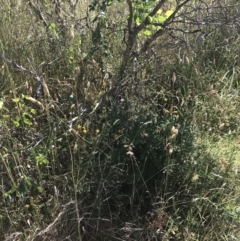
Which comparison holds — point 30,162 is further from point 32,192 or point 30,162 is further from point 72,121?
point 72,121

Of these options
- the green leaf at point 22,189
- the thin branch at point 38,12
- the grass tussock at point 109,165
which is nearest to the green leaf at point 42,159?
the grass tussock at point 109,165

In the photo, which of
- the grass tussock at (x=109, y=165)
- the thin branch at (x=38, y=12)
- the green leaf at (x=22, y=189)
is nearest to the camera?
the green leaf at (x=22, y=189)

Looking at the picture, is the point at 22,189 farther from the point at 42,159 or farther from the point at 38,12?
the point at 38,12

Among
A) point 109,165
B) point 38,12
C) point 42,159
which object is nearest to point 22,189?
point 42,159

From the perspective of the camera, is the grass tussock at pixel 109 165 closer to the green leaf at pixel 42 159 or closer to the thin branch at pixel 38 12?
the green leaf at pixel 42 159

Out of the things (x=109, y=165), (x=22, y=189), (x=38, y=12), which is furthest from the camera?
(x=38, y=12)

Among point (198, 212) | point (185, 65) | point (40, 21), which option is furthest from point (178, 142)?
point (40, 21)

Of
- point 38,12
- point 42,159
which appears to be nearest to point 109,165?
point 42,159

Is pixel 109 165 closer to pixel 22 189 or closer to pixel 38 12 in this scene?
pixel 22 189

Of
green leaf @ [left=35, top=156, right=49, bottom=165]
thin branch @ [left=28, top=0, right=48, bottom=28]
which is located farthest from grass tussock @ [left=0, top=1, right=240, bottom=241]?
thin branch @ [left=28, top=0, right=48, bottom=28]

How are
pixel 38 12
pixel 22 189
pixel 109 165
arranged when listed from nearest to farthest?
pixel 22 189
pixel 109 165
pixel 38 12

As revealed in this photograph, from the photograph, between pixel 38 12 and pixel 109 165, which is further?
pixel 38 12

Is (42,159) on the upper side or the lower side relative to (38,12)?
lower

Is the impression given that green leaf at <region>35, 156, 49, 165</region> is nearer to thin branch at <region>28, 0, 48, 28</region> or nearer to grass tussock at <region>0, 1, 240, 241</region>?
grass tussock at <region>0, 1, 240, 241</region>
